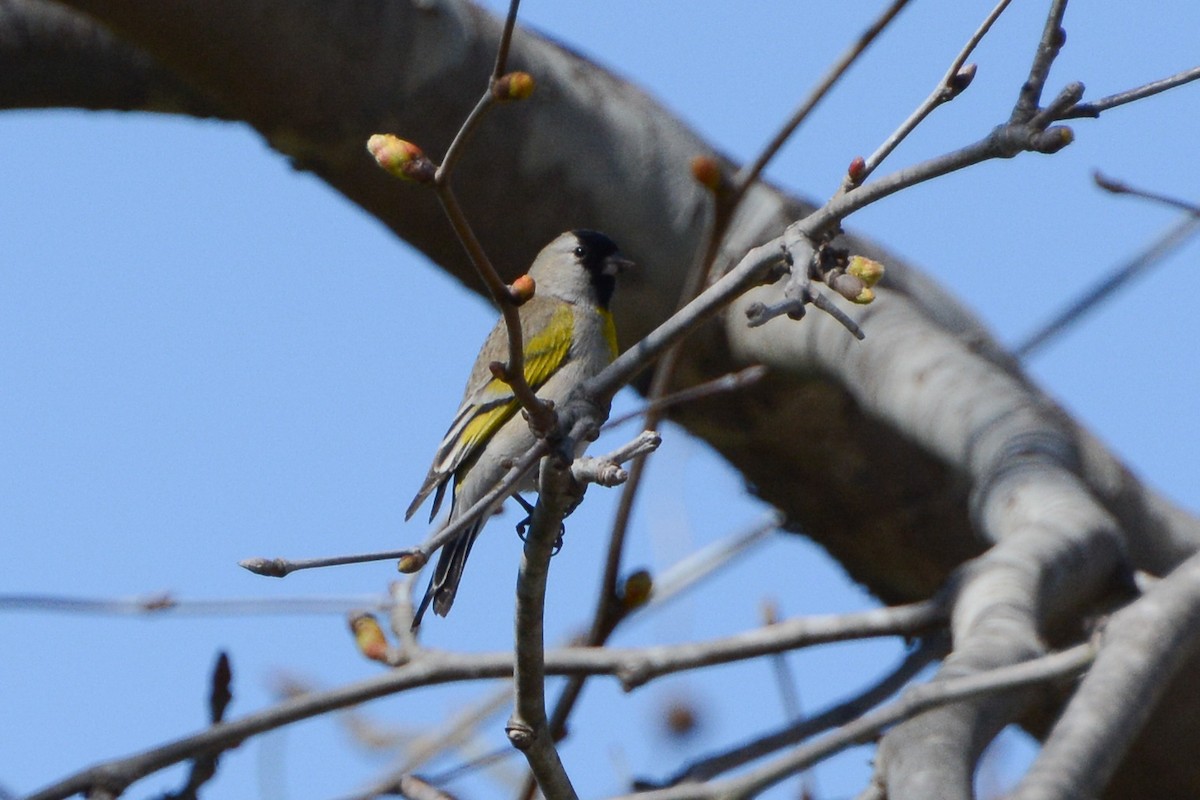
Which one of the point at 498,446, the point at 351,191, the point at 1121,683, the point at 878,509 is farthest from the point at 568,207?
the point at 1121,683

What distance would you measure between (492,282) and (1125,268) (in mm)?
2708

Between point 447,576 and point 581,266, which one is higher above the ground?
point 581,266

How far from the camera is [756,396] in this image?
4.96 meters

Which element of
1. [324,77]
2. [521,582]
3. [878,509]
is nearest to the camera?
[521,582]

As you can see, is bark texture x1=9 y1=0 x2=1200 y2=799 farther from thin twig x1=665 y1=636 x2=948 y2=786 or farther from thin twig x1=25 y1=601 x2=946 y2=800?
thin twig x1=25 y1=601 x2=946 y2=800

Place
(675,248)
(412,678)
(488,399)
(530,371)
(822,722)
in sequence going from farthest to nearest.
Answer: (675,248), (530,371), (488,399), (822,722), (412,678)

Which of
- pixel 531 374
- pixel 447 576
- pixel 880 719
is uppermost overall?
pixel 531 374

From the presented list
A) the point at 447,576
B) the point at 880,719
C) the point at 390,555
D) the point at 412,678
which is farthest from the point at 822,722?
the point at 390,555

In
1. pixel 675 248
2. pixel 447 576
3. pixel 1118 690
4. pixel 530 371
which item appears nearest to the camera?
pixel 1118 690

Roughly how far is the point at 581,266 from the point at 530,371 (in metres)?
0.55

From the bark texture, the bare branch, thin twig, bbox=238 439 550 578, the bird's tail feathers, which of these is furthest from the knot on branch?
the bark texture

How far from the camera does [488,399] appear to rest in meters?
4.19

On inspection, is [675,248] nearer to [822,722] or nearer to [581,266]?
[581,266]

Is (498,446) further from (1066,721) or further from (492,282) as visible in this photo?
(492,282)
